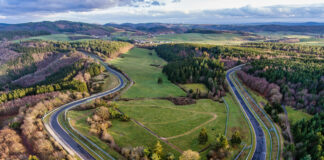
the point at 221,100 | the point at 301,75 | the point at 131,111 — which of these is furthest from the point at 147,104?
the point at 301,75

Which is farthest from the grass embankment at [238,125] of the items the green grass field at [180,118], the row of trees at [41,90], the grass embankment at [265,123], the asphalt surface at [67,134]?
the row of trees at [41,90]

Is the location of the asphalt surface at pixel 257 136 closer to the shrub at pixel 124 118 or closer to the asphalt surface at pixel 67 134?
the shrub at pixel 124 118

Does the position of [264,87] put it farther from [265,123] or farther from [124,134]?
[124,134]

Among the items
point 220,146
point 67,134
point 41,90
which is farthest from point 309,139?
point 41,90

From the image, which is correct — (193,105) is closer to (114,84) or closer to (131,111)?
(131,111)

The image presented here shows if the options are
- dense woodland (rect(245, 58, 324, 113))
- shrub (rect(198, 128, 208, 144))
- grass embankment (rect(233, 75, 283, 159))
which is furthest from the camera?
dense woodland (rect(245, 58, 324, 113))

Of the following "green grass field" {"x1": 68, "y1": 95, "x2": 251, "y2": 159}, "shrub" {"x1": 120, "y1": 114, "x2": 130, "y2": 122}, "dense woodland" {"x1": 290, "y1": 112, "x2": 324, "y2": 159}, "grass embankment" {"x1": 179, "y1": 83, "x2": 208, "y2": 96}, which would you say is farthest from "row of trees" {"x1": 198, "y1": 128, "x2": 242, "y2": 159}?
"grass embankment" {"x1": 179, "y1": 83, "x2": 208, "y2": 96}

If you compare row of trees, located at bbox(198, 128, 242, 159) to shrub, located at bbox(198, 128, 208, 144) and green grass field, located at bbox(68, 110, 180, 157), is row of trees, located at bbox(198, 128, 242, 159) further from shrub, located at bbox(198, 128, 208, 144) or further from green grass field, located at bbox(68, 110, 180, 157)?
green grass field, located at bbox(68, 110, 180, 157)
